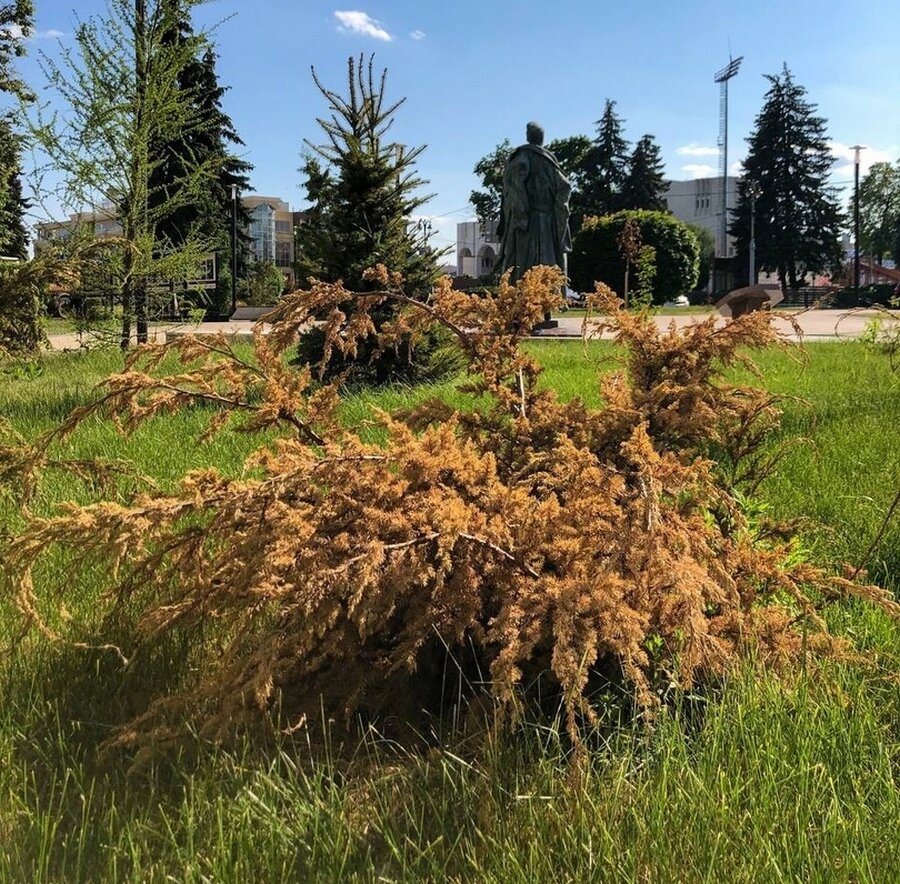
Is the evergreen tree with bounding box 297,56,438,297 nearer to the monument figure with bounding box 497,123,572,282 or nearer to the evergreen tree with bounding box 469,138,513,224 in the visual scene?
the monument figure with bounding box 497,123,572,282

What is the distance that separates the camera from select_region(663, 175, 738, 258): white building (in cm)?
8894

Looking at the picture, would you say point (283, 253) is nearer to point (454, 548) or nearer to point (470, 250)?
point (470, 250)

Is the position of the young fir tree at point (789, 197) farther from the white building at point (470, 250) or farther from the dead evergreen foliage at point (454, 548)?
the dead evergreen foliage at point (454, 548)

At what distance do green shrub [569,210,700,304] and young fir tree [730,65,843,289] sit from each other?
26.6 metres

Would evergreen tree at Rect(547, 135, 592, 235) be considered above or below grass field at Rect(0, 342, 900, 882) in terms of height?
above

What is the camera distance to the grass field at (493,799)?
1.42m

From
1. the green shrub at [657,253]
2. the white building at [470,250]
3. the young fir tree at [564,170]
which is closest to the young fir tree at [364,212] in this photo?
the green shrub at [657,253]

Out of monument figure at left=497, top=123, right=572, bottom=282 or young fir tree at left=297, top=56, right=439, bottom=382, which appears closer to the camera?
young fir tree at left=297, top=56, right=439, bottom=382

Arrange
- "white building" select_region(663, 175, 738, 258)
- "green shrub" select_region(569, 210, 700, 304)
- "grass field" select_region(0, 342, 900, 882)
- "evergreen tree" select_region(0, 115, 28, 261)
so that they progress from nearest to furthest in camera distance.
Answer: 1. "grass field" select_region(0, 342, 900, 882)
2. "evergreen tree" select_region(0, 115, 28, 261)
3. "green shrub" select_region(569, 210, 700, 304)
4. "white building" select_region(663, 175, 738, 258)

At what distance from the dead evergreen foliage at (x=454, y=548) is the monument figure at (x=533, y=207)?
1275 centimetres

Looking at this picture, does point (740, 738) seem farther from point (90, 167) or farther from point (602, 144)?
point (602, 144)

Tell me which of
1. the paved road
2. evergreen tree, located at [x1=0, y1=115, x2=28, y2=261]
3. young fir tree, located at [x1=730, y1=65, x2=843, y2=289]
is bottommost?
the paved road

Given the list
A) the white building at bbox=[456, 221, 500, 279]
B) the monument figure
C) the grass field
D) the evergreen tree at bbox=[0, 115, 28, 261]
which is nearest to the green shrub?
the monument figure

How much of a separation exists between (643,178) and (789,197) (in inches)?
389
